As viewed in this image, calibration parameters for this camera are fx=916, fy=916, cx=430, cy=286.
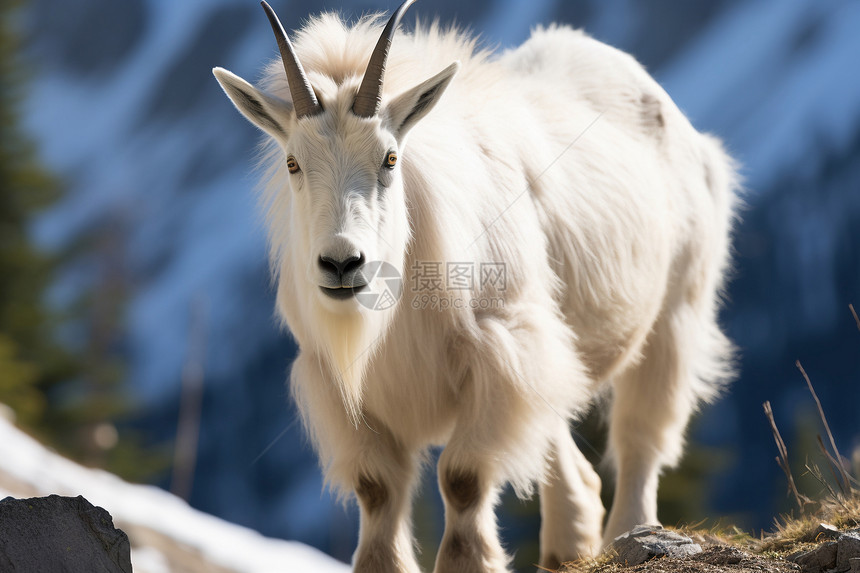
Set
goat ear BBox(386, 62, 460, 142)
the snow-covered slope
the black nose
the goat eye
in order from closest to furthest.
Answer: the black nose
the goat eye
goat ear BBox(386, 62, 460, 142)
the snow-covered slope

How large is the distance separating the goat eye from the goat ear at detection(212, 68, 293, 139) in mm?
473

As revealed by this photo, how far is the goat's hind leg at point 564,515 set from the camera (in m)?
5.16

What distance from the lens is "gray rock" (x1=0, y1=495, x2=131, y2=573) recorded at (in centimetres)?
296

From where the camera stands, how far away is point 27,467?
7504 mm

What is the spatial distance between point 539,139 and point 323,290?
187 centimetres

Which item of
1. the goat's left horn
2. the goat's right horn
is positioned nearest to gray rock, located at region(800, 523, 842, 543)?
the goat's left horn

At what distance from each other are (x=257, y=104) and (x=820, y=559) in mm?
2671

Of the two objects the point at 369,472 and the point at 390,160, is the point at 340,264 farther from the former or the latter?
the point at 369,472

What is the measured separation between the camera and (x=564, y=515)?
17.1 feet

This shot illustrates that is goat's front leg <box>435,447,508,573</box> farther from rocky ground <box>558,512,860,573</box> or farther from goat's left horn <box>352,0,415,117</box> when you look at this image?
goat's left horn <box>352,0,415,117</box>

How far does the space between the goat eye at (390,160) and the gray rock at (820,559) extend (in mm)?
2015

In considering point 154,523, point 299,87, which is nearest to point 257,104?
point 299,87
